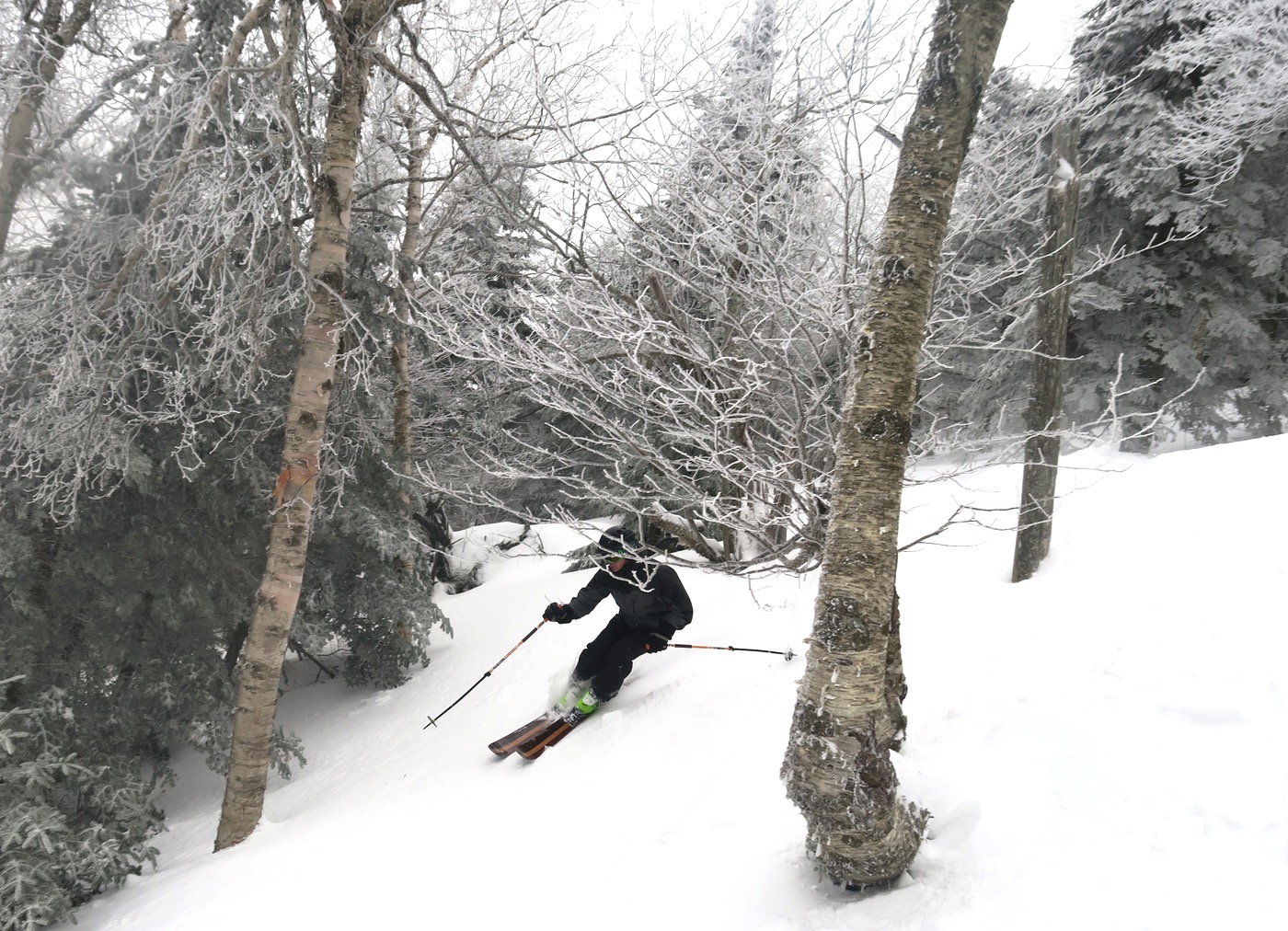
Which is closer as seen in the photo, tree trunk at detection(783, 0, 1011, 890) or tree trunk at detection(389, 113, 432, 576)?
tree trunk at detection(783, 0, 1011, 890)

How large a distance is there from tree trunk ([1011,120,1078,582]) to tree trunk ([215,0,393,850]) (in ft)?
16.4

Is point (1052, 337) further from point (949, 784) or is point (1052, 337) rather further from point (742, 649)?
point (949, 784)

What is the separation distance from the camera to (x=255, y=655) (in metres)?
5.06

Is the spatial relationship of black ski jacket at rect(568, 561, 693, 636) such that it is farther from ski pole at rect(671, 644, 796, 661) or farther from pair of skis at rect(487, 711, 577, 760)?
pair of skis at rect(487, 711, 577, 760)

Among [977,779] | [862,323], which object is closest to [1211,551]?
[977,779]

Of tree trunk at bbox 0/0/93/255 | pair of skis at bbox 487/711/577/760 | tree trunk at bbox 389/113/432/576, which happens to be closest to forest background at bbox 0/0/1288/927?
tree trunk at bbox 0/0/93/255

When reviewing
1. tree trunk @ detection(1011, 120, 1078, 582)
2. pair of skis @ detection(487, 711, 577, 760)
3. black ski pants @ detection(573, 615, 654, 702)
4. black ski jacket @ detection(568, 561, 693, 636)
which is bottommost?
pair of skis @ detection(487, 711, 577, 760)

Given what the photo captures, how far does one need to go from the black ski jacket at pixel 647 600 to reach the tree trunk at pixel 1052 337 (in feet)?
8.20

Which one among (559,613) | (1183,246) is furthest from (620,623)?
(1183,246)

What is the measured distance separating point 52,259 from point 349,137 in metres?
Result: 2.38

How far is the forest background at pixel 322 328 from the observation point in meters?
4.36

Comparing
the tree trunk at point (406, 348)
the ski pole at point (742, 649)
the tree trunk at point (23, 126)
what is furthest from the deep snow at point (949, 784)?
the tree trunk at point (23, 126)

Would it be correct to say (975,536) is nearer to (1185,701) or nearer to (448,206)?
(1185,701)

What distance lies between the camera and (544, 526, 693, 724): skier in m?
5.06
